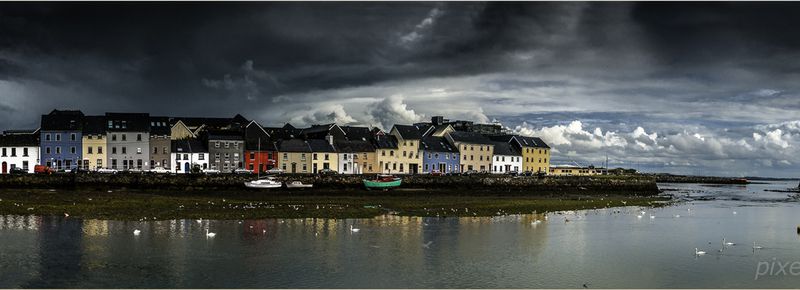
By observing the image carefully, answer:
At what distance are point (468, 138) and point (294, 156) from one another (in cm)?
3787

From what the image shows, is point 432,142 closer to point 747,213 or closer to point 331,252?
point 747,213

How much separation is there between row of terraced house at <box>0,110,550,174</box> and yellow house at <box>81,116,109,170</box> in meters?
0.13

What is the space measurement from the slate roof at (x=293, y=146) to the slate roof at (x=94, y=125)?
2535cm

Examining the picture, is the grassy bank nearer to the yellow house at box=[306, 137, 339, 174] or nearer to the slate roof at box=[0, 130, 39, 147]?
the slate roof at box=[0, 130, 39, 147]

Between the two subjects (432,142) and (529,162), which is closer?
(432,142)

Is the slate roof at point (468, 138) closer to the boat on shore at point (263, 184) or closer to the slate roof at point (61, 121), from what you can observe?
the boat on shore at point (263, 184)

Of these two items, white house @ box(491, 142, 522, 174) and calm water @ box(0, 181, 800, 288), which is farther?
white house @ box(491, 142, 522, 174)

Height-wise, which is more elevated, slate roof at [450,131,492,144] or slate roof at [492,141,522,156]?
slate roof at [450,131,492,144]

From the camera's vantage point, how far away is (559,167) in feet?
506

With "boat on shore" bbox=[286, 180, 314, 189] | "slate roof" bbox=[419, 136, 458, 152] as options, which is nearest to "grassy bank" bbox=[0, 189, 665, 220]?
"boat on shore" bbox=[286, 180, 314, 189]

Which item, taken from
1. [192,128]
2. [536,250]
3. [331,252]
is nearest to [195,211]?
[331,252]

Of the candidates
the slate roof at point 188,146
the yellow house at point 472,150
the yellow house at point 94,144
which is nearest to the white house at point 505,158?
the yellow house at point 472,150

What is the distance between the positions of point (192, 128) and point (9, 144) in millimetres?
30972

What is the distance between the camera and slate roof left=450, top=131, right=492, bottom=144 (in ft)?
422
